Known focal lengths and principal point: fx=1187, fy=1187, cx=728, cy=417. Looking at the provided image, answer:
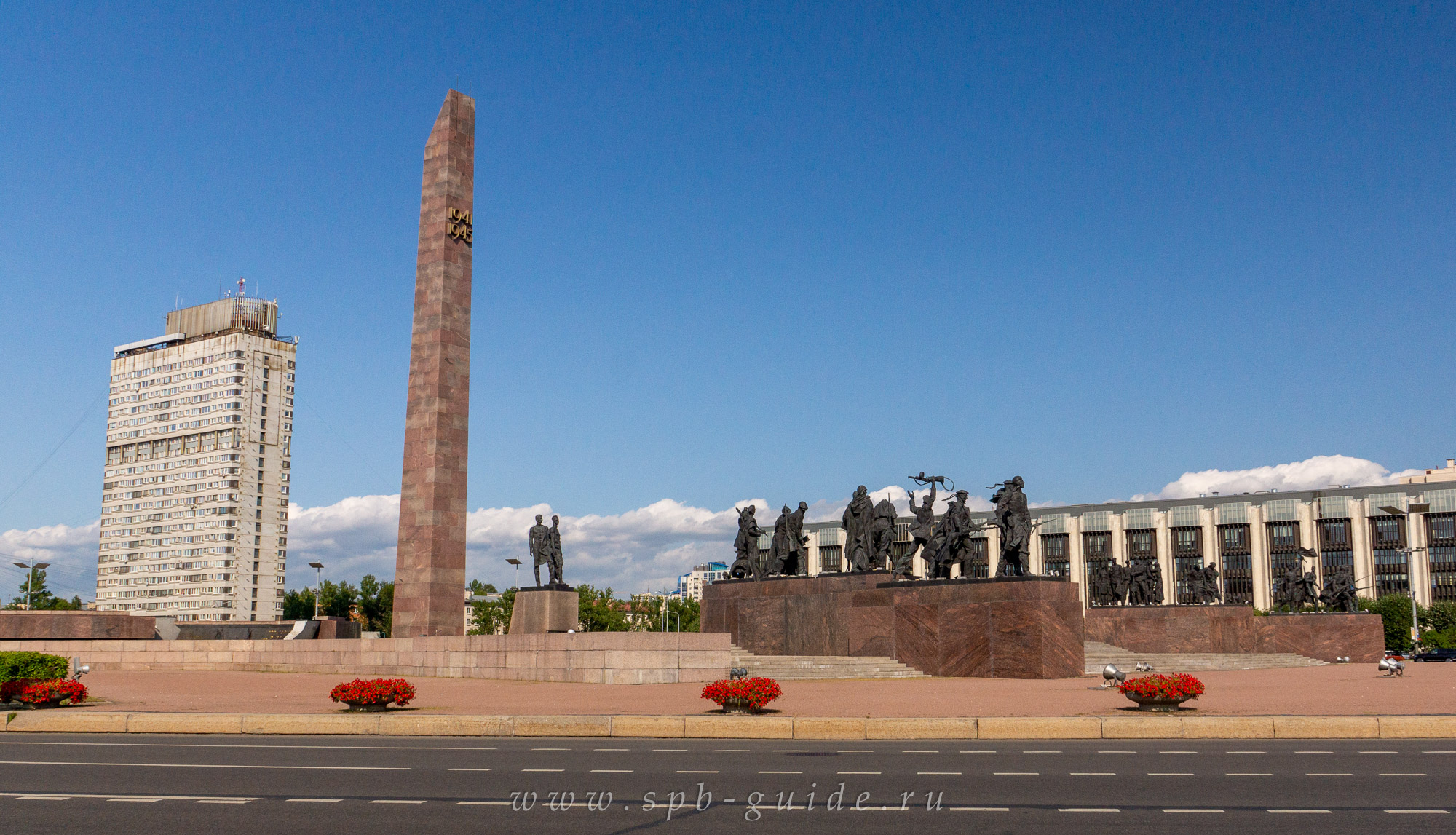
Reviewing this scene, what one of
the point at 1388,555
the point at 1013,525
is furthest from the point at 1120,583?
the point at 1388,555

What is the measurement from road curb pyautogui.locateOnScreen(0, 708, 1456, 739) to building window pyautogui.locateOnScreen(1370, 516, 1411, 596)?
88.9 meters

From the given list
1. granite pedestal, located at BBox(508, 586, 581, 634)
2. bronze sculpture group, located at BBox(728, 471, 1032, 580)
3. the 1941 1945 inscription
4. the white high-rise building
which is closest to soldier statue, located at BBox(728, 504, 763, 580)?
bronze sculpture group, located at BBox(728, 471, 1032, 580)

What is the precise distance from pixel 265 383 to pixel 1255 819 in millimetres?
132597

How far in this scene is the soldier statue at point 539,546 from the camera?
35625mm

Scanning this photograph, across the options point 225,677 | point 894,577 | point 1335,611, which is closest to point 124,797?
point 225,677

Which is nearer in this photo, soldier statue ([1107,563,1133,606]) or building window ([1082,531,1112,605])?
soldier statue ([1107,563,1133,606])

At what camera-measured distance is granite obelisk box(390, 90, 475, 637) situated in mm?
35062

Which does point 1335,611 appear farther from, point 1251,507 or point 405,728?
point 1251,507

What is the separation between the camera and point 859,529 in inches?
1393

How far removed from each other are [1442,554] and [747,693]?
3612 inches

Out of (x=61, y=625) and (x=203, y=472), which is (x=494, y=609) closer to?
(x=203, y=472)

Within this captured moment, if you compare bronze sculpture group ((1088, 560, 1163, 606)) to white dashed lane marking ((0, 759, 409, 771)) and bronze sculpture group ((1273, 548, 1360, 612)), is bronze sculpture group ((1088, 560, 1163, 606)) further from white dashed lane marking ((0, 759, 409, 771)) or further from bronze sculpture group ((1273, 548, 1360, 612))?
white dashed lane marking ((0, 759, 409, 771))

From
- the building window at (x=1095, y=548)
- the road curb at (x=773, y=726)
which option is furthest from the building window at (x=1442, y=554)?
the road curb at (x=773, y=726)

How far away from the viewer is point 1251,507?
99938 mm
